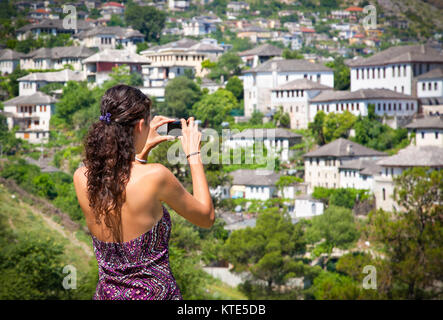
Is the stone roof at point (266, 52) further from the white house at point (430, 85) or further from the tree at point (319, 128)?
the tree at point (319, 128)

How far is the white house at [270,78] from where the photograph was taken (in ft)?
149

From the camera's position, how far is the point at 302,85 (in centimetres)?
4366

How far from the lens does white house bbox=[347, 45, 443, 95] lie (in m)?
42.9

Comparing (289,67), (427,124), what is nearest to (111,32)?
(289,67)

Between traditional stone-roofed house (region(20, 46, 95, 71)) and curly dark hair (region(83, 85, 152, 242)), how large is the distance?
51244mm

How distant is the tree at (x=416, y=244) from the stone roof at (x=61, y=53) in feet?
106

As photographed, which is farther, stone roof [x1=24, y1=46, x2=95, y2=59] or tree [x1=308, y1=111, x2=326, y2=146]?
stone roof [x1=24, y1=46, x2=95, y2=59]

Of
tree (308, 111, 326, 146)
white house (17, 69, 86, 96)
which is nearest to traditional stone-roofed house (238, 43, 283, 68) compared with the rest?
white house (17, 69, 86, 96)

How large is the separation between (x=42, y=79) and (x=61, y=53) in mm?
4779

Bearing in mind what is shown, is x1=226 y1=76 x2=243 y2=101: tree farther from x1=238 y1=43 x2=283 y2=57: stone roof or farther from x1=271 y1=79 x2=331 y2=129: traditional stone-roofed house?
x1=238 y1=43 x2=283 y2=57: stone roof

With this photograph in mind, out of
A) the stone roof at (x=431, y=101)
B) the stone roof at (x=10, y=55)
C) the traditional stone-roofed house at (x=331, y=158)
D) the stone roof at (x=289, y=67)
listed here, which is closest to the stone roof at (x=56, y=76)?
the stone roof at (x=10, y=55)

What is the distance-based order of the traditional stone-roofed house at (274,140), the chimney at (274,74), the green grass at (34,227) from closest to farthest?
the green grass at (34,227) → the traditional stone-roofed house at (274,140) → the chimney at (274,74)
